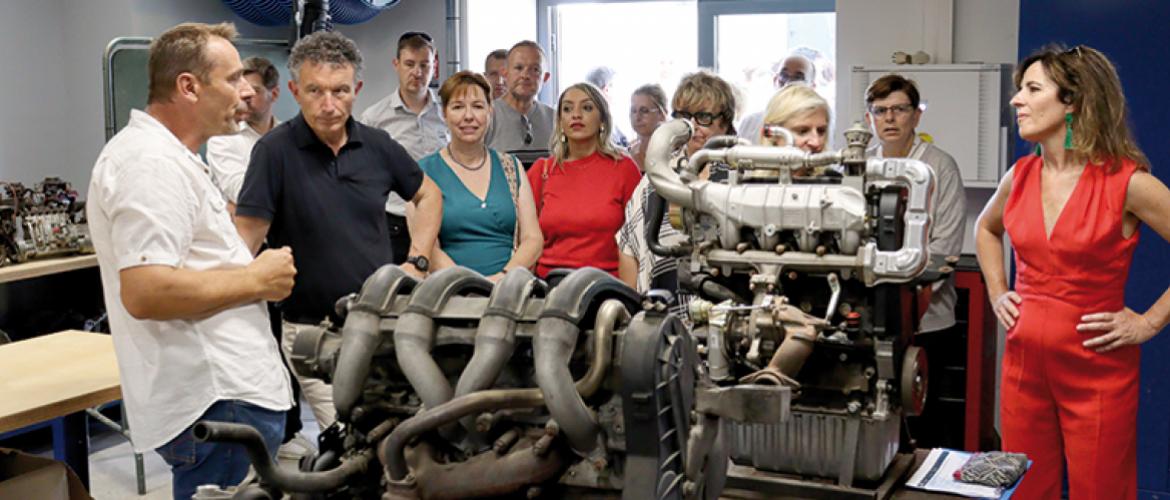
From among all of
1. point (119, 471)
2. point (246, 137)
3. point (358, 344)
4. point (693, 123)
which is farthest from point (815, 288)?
point (119, 471)

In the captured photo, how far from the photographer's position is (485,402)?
5.10ft

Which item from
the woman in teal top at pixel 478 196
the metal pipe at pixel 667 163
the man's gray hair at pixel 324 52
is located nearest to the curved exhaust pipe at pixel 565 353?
the metal pipe at pixel 667 163

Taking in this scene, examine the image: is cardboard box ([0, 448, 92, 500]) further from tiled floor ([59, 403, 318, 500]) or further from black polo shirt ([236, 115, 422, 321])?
tiled floor ([59, 403, 318, 500])

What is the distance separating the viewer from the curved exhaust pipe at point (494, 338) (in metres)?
1.61

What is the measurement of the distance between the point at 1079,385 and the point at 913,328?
672 mm

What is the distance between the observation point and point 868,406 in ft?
7.50

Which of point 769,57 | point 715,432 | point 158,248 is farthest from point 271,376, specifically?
point 769,57

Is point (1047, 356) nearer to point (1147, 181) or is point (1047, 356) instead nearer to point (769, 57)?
point (1147, 181)

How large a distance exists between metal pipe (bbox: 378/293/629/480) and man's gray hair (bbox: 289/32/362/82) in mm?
1668

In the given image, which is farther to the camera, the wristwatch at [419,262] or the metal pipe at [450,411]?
the wristwatch at [419,262]

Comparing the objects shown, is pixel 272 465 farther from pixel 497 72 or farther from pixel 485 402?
pixel 497 72

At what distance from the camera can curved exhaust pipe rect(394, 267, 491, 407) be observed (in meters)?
1.64

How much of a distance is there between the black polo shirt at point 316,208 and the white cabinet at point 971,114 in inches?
95.0

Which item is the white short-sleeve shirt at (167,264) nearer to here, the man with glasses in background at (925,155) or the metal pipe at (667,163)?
the metal pipe at (667,163)
